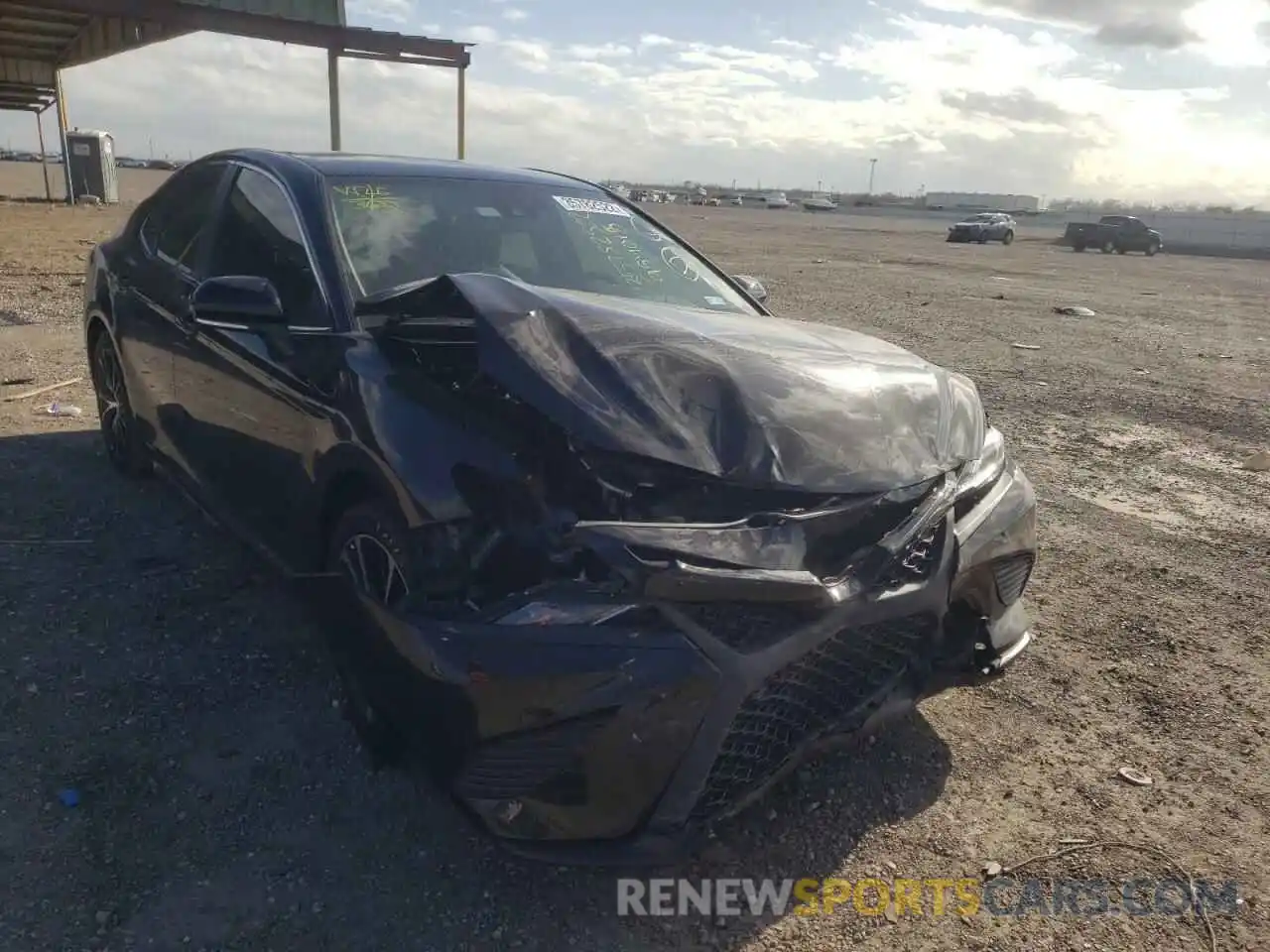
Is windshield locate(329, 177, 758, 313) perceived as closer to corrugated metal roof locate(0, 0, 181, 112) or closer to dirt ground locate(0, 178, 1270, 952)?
dirt ground locate(0, 178, 1270, 952)

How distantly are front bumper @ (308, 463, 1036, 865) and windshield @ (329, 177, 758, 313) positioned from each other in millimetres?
1456

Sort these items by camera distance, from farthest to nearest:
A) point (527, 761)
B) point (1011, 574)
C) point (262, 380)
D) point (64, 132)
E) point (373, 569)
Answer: point (64, 132)
point (262, 380)
point (1011, 574)
point (373, 569)
point (527, 761)

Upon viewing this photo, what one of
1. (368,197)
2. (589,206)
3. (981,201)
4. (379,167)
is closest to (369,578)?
(368,197)

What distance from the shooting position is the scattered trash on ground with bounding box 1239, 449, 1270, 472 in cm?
621

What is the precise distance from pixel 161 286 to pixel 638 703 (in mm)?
3324

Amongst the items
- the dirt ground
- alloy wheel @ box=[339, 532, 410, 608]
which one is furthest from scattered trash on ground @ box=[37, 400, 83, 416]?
alloy wheel @ box=[339, 532, 410, 608]

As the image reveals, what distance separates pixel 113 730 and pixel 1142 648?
11.9 ft

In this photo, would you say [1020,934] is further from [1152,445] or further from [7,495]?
[1152,445]

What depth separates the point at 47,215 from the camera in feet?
72.5

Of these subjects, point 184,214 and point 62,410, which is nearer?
point 184,214

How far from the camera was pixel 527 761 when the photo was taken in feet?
6.93

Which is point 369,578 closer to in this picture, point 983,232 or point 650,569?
point 650,569

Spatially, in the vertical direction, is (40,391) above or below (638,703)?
below

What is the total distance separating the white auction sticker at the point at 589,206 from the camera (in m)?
4.05
